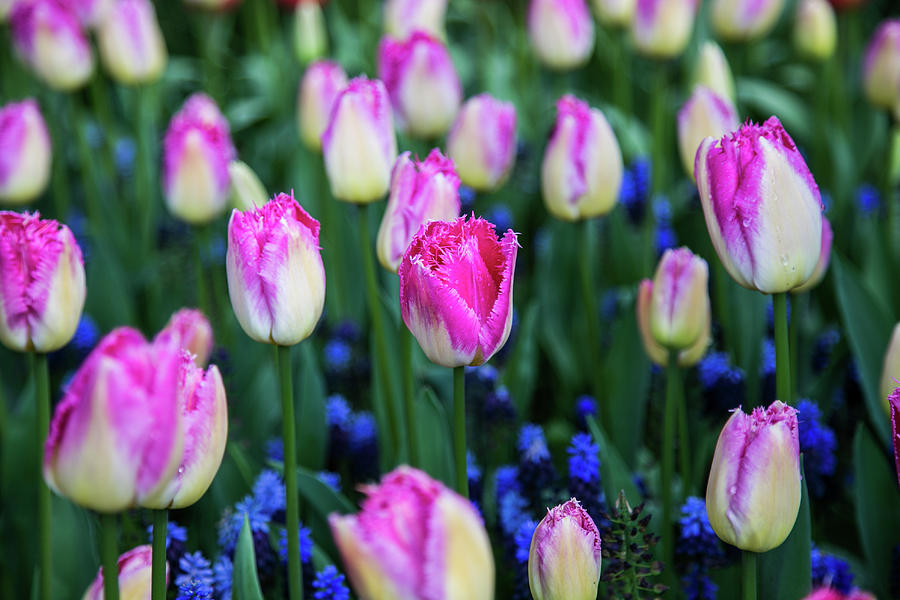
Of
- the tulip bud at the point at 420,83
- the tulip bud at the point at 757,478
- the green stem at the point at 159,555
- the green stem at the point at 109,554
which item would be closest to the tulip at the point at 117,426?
the green stem at the point at 109,554

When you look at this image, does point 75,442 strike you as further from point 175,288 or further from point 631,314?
point 175,288

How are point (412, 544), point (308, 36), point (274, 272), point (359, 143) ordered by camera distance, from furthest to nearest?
point (308, 36), point (359, 143), point (274, 272), point (412, 544)

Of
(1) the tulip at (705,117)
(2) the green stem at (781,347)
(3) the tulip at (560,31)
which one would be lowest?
(2) the green stem at (781,347)

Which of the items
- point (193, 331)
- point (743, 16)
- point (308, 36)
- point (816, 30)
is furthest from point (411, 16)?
point (193, 331)

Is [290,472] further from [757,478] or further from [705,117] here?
[705,117]

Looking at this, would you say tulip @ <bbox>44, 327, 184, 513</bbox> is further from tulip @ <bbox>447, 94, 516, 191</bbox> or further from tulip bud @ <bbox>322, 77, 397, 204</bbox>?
tulip @ <bbox>447, 94, 516, 191</bbox>

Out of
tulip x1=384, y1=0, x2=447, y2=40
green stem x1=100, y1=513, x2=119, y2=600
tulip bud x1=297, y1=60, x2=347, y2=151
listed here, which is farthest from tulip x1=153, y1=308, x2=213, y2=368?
tulip x1=384, y1=0, x2=447, y2=40

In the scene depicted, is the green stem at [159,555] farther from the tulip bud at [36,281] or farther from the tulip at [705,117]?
the tulip at [705,117]
